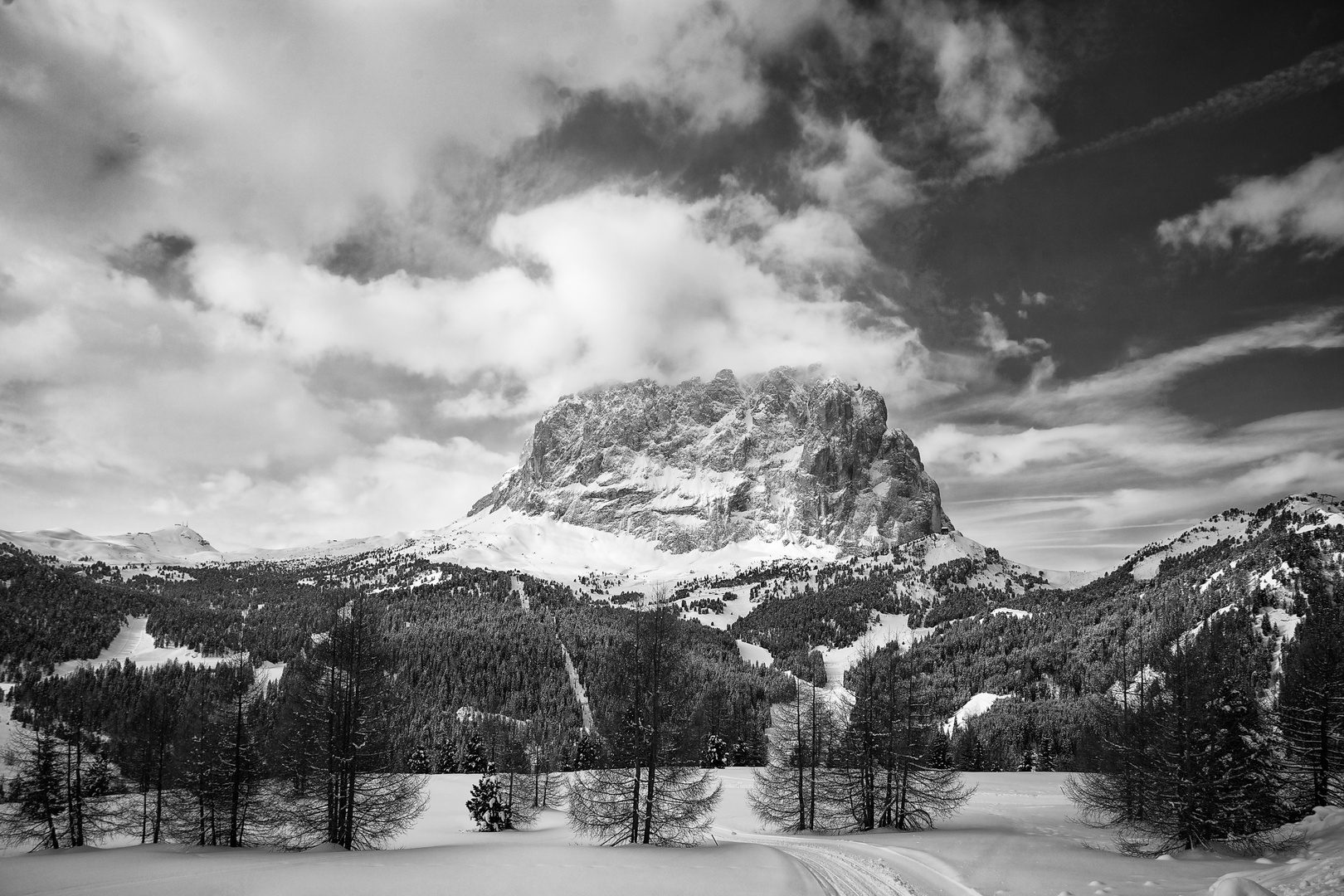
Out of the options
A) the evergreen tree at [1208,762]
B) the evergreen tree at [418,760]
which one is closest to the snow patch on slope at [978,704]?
the evergreen tree at [418,760]

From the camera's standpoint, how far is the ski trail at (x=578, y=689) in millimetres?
149625

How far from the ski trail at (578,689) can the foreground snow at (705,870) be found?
131 metres

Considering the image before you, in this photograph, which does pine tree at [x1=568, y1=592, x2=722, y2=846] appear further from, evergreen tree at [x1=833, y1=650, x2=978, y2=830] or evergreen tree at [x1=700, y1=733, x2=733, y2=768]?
evergreen tree at [x1=700, y1=733, x2=733, y2=768]

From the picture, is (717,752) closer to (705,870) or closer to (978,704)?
(705,870)

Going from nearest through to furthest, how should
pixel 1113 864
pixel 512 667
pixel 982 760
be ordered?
1. pixel 1113 864
2. pixel 982 760
3. pixel 512 667

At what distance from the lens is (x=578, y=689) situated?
168125 mm

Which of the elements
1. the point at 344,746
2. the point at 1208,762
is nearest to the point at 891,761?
the point at 1208,762

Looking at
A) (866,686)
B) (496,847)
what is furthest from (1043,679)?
(496,847)

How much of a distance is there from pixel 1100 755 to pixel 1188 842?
778 inches

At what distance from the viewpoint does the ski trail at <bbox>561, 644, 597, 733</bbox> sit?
149625 millimetres

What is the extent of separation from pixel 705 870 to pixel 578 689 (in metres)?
161

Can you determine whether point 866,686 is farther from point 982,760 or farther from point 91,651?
point 91,651

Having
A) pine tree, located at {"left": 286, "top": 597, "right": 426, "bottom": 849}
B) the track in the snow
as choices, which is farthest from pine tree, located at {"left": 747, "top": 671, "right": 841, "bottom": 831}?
pine tree, located at {"left": 286, "top": 597, "right": 426, "bottom": 849}

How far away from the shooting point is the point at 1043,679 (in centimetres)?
15325
